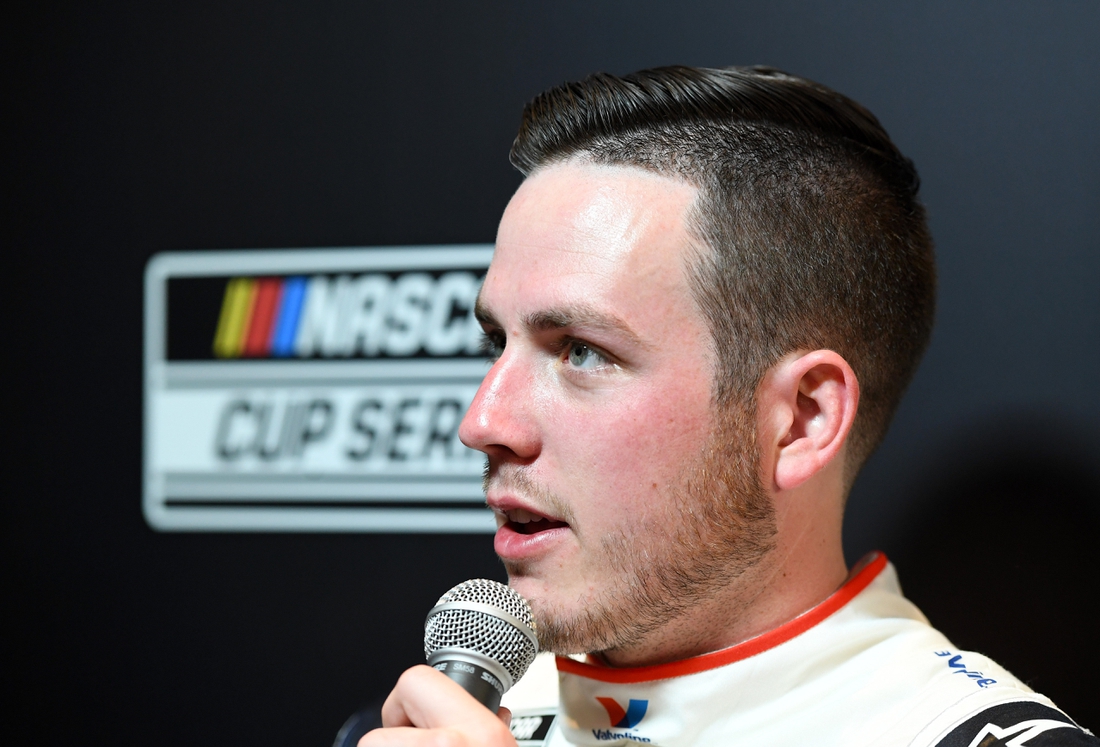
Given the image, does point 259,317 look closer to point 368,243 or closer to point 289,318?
point 289,318

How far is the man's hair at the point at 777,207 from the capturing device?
3.52 ft

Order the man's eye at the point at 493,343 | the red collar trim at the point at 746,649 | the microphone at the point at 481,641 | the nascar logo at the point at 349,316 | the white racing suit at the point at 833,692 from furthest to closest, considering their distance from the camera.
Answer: the nascar logo at the point at 349,316, the man's eye at the point at 493,343, the red collar trim at the point at 746,649, the white racing suit at the point at 833,692, the microphone at the point at 481,641

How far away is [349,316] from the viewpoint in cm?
165

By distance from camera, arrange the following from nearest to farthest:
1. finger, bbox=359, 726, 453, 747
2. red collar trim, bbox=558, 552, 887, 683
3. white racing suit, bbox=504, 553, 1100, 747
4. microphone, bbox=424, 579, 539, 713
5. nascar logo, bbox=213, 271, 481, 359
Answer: finger, bbox=359, 726, 453, 747
microphone, bbox=424, 579, 539, 713
white racing suit, bbox=504, 553, 1100, 747
red collar trim, bbox=558, 552, 887, 683
nascar logo, bbox=213, 271, 481, 359

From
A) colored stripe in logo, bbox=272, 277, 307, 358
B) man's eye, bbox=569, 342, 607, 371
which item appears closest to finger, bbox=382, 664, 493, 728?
man's eye, bbox=569, 342, 607, 371

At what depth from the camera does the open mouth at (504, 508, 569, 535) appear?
3.48ft

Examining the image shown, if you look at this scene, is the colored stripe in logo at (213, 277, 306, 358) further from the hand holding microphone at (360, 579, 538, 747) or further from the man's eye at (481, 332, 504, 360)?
the hand holding microphone at (360, 579, 538, 747)

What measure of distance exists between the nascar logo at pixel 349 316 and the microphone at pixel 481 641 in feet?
2.51

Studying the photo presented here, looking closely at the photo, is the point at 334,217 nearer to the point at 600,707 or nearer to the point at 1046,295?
the point at 600,707

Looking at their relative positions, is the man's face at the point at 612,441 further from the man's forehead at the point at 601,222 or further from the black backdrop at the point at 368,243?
the black backdrop at the point at 368,243

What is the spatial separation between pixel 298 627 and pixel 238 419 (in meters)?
0.38

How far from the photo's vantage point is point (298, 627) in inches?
66.4

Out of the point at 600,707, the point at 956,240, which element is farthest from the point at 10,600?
the point at 956,240

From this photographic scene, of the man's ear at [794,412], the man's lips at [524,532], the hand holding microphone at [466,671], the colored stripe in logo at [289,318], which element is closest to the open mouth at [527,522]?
the man's lips at [524,532]
